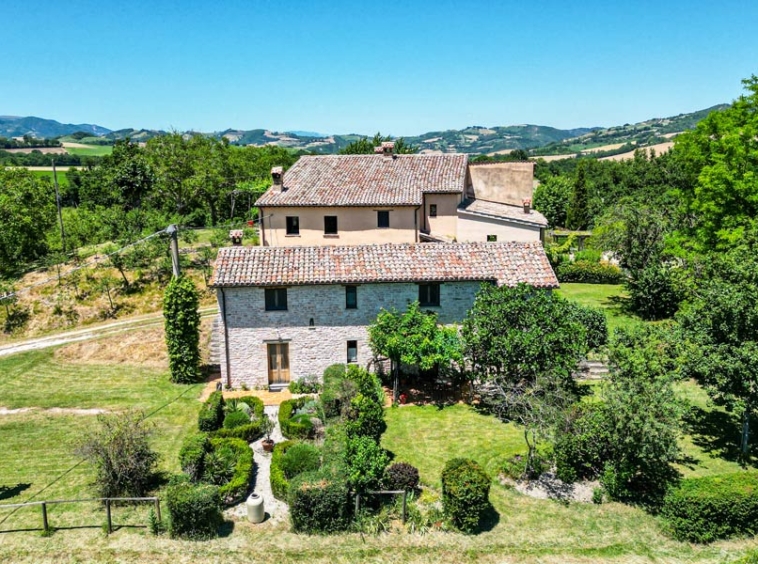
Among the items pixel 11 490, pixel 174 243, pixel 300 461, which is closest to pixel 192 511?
pixel 300 461

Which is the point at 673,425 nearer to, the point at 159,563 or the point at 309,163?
the point at 159,563

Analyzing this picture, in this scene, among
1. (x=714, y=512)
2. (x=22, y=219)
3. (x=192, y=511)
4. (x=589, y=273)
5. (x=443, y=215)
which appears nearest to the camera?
(x=192, y=511)

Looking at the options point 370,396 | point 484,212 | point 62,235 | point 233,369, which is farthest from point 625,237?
point 62,235

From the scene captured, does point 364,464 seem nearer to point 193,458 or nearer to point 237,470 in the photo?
point 237,470

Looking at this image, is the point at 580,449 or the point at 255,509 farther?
the point at 580,449

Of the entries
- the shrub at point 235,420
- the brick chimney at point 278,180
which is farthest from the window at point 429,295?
the brick chimney at point 278,180

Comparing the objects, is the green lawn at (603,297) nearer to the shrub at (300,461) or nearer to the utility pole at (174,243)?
the shrub at (300,461)
